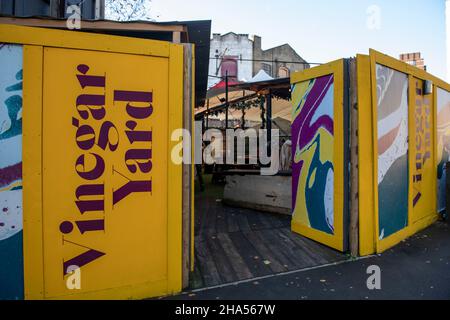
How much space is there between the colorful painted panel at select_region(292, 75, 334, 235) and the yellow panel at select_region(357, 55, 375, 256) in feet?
1.34

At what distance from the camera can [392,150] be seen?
4.70m

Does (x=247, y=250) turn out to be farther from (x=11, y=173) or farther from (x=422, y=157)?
(x=422, y=157)

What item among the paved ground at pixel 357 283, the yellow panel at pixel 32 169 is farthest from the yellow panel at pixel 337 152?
the yellow panel at pixel 32 169

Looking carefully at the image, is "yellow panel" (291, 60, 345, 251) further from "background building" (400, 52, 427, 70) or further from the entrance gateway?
"background building" (400, 52, 427, 70)

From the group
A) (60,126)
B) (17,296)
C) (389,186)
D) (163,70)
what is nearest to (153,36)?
(163,70)

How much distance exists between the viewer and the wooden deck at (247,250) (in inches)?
148

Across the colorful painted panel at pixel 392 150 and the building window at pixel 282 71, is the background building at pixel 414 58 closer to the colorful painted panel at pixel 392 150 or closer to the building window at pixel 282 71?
the colorful painted panel at pixel 392 150

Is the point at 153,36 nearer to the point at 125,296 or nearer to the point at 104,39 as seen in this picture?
the point at 104,39

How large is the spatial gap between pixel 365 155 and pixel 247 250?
7.57 feet

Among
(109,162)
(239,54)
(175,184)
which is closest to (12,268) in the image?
(109,162)

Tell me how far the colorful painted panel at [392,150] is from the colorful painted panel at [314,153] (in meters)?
0.75

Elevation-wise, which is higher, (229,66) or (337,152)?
(229,66)

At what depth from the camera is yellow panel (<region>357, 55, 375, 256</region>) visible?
13.6ft

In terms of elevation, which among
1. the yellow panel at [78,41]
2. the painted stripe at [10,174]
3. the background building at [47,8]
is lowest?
the painted stripe at [10,174]
